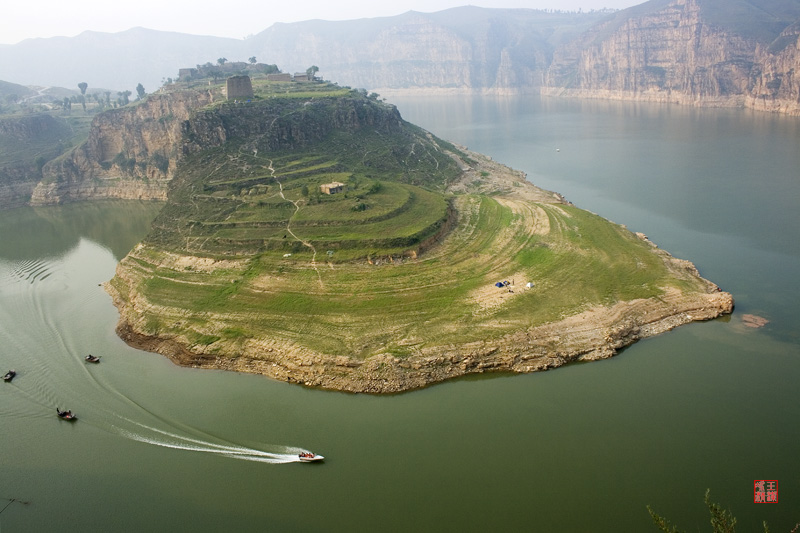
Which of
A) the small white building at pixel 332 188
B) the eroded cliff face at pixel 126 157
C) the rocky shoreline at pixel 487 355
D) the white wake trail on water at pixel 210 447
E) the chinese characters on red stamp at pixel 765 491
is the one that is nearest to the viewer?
the chinese characters on red stamp at pixel 765 491

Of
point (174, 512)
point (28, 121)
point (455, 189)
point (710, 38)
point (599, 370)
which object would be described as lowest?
point (174, 512)

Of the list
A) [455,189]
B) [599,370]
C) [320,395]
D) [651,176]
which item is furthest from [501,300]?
[651,176]

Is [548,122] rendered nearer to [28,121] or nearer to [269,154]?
[269,154]

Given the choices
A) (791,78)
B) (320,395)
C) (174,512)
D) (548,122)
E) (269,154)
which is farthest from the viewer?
(548,122)

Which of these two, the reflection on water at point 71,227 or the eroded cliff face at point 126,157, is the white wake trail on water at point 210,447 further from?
the eroded cliff face at point 126,157

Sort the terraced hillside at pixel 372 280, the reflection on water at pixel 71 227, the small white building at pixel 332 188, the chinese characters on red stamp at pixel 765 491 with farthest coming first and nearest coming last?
1. the reflection on water at pixel 71 227
2. the small white building at pixel 332 188
3. the terraced hillside at pixel 372 280
4. the chinese characters on red stamp at pixel 765 491

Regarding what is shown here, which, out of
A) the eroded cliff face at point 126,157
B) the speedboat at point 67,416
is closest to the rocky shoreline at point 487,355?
the speedboat at point 67,416

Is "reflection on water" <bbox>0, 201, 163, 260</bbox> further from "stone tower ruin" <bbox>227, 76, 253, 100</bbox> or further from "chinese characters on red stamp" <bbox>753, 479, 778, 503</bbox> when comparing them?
"chinese characters on red stamp" <bbox>753, 479, 778, 503</bbox>
